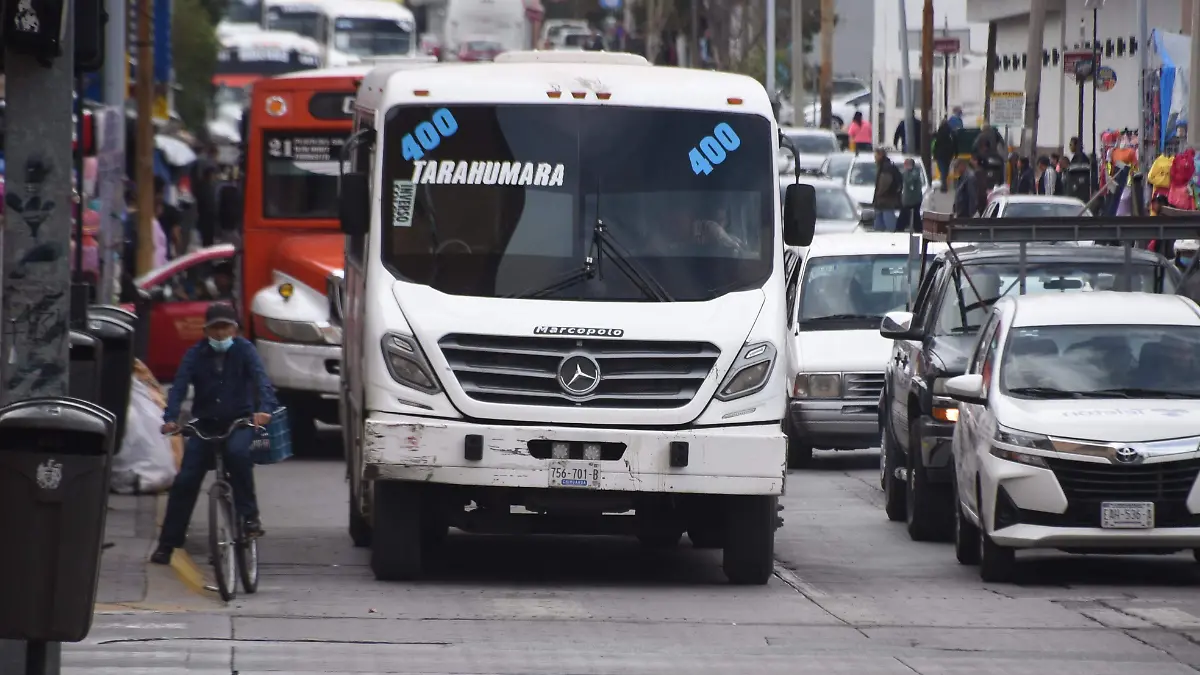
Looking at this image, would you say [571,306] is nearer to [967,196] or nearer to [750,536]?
[750,536]

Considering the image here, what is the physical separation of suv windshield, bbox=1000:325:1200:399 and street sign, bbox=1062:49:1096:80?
25306 mm

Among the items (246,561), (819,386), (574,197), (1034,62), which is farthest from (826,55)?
(246,561)

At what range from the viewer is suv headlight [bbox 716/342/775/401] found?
12.4 m

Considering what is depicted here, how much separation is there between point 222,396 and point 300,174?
821 centimetres

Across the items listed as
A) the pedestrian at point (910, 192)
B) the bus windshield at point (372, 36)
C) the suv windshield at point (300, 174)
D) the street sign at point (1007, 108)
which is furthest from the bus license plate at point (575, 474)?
the bus windshield at point (372, 36)

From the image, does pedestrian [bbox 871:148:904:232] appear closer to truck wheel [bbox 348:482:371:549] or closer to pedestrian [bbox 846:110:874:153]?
pedestrian [bbox 846:110:874:153]

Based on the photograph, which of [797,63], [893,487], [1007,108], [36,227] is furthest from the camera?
[797,63]

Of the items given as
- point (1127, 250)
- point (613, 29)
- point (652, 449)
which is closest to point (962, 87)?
point (613, 29)

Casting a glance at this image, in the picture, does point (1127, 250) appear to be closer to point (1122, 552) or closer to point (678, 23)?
point (1122, 552)

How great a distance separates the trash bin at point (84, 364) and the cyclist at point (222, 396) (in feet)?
2.63

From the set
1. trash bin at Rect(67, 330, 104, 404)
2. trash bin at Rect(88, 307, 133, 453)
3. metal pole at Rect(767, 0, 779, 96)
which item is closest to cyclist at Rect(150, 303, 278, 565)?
trash bin at Rect(67, 330, 104, 404)

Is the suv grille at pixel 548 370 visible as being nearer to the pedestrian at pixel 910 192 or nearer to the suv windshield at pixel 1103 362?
the suv windshield at pixel 1103 362

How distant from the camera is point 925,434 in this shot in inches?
590

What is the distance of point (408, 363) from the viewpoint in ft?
40.4
